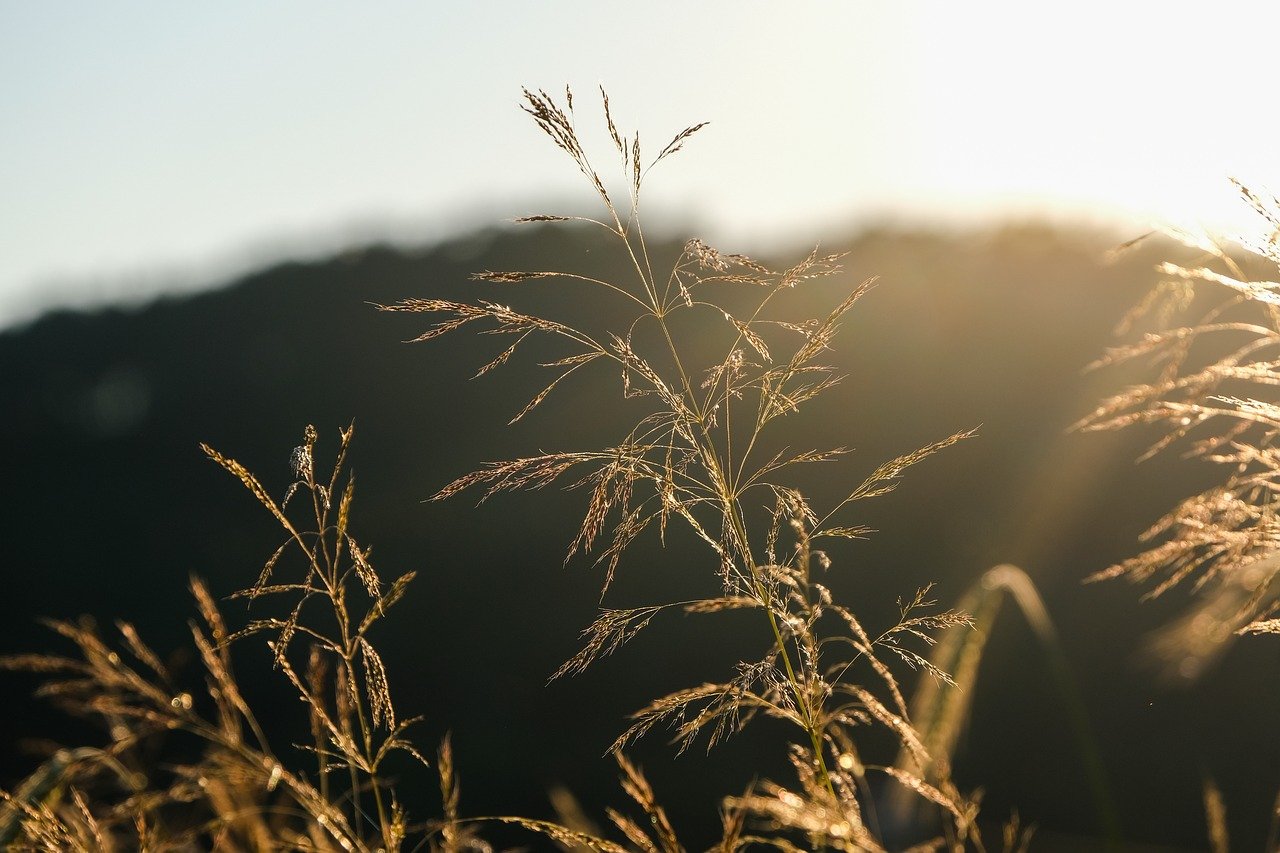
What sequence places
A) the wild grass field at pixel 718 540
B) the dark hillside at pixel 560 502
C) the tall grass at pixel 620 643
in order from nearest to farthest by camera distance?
1. the tall grass at pixel 620 643
2. the wild grass field at pixel 718 540
3. the dark hillside at pixel 560 502

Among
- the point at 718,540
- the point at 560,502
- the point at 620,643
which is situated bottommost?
the point at 560,502

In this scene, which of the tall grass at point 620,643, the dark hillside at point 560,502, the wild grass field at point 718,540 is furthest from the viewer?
the dark hillside at point 560,502

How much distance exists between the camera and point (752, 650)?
1009 centimetres

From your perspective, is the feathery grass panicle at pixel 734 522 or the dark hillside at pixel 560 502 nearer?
the feathery grass panicle at pixel 734 522

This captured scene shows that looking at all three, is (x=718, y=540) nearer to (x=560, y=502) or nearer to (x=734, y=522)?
(x=734, y=522)

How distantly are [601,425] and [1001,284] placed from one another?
4991mm

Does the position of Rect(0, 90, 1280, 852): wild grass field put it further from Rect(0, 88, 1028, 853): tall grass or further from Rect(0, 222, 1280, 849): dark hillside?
Rect(0, 88, 1028, 853): tall grass

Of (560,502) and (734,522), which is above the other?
(734,522)

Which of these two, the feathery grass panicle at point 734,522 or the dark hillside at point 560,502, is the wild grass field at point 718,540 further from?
the feathery grass panicle at point 734,522

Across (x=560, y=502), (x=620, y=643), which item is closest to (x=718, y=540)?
(x=620, y=643)

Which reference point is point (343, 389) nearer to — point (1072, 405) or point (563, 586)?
point (563, 586)

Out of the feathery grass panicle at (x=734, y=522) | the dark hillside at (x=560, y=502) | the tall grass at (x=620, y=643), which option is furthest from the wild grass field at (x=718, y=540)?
the feathery grass panicle at (x=734, y=522)

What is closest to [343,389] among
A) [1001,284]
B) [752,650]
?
[752,650]

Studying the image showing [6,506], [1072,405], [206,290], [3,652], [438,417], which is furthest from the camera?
[206,290]
